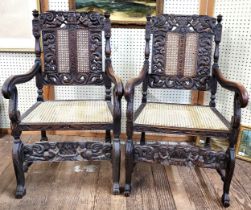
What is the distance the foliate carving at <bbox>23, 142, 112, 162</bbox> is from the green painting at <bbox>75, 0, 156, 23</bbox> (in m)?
1.01

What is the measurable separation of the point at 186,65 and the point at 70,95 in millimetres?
987

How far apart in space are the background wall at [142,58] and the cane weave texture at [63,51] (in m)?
0.35

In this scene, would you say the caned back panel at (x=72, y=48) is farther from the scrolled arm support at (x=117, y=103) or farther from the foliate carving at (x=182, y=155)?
the foliate carving at (x=182, y=155)

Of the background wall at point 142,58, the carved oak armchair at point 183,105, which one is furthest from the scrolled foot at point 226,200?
the background wall at point 142,58

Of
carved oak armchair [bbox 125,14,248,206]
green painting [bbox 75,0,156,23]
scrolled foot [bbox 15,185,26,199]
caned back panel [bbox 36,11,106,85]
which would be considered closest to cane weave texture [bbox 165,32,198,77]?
carved oak armchair [bbox 125,14,248,206]

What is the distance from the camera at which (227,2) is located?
75.1 inches

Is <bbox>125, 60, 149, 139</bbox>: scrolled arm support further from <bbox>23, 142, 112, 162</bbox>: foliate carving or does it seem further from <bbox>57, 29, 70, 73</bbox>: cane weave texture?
<bbox>57, 29, 70, 73</bbox>: cane weave texture

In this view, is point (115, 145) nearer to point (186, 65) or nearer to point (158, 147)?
point (158, 147)

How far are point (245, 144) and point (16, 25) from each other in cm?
196

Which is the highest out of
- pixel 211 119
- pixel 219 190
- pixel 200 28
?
pixel 200 28

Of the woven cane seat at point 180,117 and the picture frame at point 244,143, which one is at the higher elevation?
the woven cane seat at point 180,117

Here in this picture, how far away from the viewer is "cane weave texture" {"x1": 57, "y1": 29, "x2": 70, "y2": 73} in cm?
179

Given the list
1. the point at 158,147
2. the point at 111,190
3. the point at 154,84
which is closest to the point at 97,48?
the point at 154,84

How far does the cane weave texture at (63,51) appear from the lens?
1.79 metres
